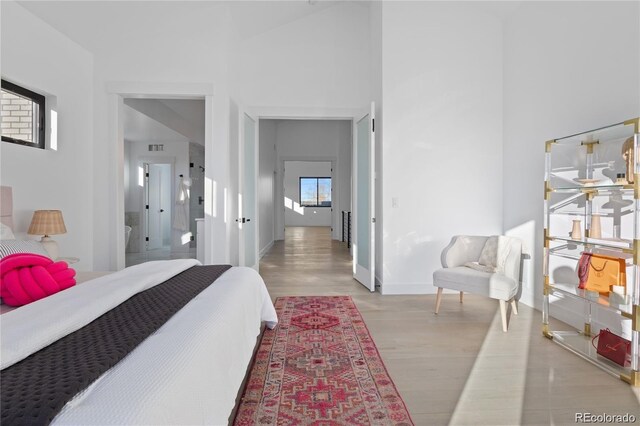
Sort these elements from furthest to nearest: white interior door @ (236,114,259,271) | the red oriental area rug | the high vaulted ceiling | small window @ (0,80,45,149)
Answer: white interior door @ (236,114,259,271), the high vaulted ceiling, small window @ (0,80,45,149), the red oriental area rug

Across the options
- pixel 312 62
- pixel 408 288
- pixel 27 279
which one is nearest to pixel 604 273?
pixel 408 288

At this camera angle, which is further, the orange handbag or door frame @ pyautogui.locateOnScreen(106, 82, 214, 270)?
door frame @ pyautogui.locateOnScreen(106, 82, 214, 270)

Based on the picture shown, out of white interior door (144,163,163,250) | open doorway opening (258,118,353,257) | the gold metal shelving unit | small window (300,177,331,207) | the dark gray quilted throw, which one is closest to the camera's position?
the dark gray quilted throw

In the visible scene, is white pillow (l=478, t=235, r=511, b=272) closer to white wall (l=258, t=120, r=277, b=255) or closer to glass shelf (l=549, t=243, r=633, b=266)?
glass shelf (l=549, t=243, r=633, b=266)

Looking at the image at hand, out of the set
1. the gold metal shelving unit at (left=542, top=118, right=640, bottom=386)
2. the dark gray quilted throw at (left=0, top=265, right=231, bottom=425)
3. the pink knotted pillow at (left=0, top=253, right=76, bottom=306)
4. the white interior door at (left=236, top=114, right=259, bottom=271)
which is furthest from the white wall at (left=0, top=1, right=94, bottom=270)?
the gold metal shelving unit at (left=542, top=118, right=640, bottom=386)

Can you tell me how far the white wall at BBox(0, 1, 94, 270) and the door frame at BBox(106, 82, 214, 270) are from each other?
0.21 metres

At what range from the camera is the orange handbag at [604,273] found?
7.96 ft

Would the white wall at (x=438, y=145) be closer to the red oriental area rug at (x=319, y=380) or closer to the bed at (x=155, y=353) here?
the red oriental area rug at (x=319, y=380)

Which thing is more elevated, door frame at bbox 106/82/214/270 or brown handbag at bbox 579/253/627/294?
door frame at bbox 106/82/214/270

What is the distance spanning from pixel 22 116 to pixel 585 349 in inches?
201

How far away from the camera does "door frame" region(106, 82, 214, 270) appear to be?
14.0 ft

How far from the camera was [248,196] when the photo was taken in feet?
16.5

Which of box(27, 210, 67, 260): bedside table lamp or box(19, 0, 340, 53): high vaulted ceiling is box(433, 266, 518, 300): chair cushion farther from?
box(19, 0, 340, 53): high vaulted ceiling

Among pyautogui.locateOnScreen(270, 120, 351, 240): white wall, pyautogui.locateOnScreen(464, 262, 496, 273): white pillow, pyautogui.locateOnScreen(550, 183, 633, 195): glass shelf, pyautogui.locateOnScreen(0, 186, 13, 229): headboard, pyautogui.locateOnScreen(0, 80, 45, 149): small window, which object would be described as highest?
pyautogui.locateOnScreen(270, 120, 351, 240): white wall
